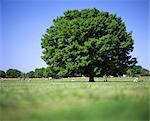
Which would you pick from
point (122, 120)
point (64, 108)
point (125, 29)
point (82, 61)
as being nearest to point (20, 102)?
point (64, 108)

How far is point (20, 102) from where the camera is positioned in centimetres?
1552

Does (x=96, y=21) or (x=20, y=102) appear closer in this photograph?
(x=20, y=102)

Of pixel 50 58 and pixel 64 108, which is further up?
pixel 50 58

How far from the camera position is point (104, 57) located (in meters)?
55.6

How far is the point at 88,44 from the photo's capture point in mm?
52500

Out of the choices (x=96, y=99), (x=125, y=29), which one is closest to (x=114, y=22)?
(x=125, y=29)

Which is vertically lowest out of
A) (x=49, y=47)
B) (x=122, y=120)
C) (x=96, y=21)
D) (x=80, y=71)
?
(x=122, y=120)

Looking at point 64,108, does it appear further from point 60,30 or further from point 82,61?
point 60,30

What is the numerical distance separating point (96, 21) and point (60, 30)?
5.58m

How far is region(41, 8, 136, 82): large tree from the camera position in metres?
53.3

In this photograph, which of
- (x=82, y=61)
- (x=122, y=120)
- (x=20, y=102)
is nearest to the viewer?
(x=122, y=120)

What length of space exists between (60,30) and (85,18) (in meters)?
4.13

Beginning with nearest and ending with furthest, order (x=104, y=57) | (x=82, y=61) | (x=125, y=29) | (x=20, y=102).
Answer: (x=20, y=102) < (x=82, y=61) < (x=104, y=57) < (x=125, y=29)

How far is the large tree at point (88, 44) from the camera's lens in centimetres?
5331
